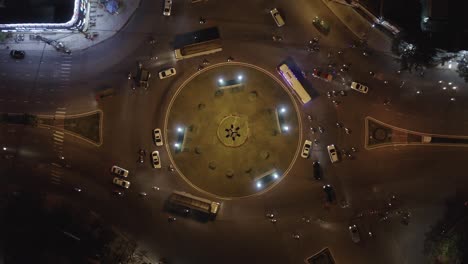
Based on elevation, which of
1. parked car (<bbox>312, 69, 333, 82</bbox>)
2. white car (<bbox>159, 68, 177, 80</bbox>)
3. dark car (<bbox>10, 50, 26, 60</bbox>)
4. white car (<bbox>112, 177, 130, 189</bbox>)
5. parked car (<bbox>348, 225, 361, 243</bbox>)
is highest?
parked car (<bbox>312, 69, 333, 82</bbox>)

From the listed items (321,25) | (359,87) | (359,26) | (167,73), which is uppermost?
(359,26)

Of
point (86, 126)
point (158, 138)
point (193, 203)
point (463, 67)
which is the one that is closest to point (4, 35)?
point (86, 126)

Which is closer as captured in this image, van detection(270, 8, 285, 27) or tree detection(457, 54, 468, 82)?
tree detection(457, 54, 468, 82)

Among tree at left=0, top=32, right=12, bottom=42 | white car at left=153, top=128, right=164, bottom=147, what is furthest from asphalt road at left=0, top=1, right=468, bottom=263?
tree at left=0, top=32, right=12, bottom=42

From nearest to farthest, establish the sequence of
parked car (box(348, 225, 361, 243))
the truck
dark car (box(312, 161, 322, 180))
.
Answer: parked car (box(348, 225, 361, 243)), dark car (box(312, 161, 322, 180)), the truck

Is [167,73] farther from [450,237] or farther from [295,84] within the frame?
[450,237]

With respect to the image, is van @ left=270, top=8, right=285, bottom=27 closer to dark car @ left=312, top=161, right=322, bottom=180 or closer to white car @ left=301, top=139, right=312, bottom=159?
white car @ left=301, top=139, right=312, bottom=159

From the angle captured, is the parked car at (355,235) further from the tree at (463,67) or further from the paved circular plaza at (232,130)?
the tree at (463,67)
